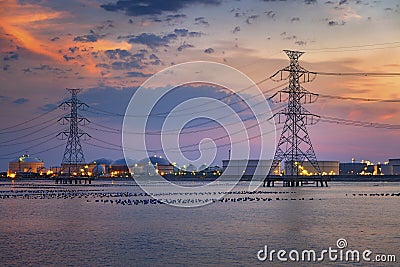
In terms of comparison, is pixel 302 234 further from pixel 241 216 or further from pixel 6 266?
pixel 6 266

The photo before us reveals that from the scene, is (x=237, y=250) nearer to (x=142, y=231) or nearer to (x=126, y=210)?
(x=142, y=231)

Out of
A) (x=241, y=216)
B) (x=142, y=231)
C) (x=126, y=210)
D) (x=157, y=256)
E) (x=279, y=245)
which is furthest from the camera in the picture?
(x=126, y=210)

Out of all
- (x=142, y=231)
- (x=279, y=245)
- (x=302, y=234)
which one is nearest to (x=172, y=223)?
(x=142, y=231)

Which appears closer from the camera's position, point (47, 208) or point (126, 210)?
point (126, 210)

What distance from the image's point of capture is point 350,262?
96.6 feet

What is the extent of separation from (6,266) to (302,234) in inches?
779

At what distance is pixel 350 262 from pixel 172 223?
2156 centimetres

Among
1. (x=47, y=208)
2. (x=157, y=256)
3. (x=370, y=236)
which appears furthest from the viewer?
(x=47, y=208)

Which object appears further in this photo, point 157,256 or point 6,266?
point 157,256

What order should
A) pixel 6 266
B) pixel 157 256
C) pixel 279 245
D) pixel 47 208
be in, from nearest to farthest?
pixel 6 266, pixel 157 256, pixel 279 245, pixel 47 208

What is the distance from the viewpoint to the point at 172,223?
48.9 metres

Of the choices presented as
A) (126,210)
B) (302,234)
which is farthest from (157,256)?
(126,210)

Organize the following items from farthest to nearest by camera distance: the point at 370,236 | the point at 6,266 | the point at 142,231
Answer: the point at 142,231 → the point at 370,236 → the point at 6,266

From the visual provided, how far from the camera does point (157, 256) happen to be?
31453mm
